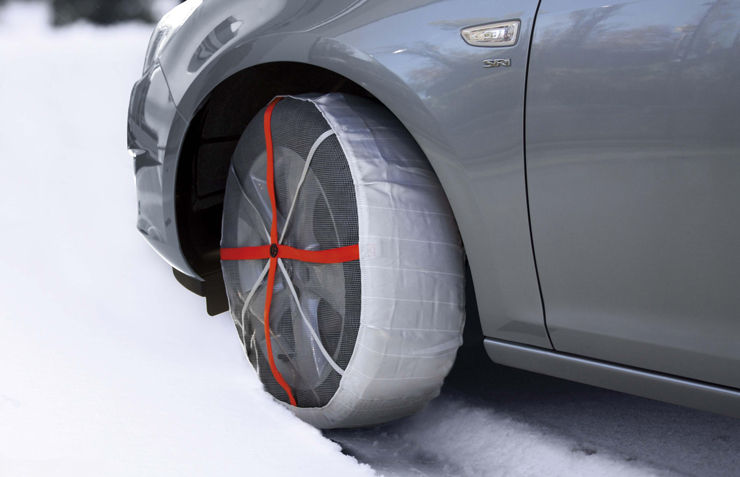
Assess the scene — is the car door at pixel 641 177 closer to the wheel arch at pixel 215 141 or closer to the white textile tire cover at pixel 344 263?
the white textile tire cover at pixel 344 263

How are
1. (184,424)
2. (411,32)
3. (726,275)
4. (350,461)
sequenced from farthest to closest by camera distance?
(184,424)
(350,461)
(411,32)
(726,275)

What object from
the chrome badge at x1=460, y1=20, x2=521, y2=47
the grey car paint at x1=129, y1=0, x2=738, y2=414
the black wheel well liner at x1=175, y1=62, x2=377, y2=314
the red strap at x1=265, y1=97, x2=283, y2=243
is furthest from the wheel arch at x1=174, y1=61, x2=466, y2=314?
the chrome badge at x1=460, y1=20, x2=521, y2=47

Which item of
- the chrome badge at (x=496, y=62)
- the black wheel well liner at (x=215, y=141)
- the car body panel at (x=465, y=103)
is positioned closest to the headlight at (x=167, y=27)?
the black wheel well liner at (x=215, y=141)

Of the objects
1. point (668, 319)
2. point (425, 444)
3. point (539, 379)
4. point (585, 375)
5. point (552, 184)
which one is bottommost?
point (539, 379)

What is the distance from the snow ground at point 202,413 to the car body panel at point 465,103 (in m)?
0.43

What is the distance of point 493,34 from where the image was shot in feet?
4.16

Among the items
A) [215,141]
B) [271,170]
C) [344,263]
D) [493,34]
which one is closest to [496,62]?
[493,34]

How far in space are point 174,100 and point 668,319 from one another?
126 cm

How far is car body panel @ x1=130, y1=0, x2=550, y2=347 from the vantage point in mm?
1275

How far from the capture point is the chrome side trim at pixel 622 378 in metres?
1.18

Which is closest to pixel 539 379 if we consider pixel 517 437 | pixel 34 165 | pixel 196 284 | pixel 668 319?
pixel 517 437

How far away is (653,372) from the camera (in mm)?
1240

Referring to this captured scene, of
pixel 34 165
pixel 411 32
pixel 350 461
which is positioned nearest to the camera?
pixel 411 32

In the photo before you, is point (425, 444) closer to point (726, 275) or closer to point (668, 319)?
point (668, 319)
